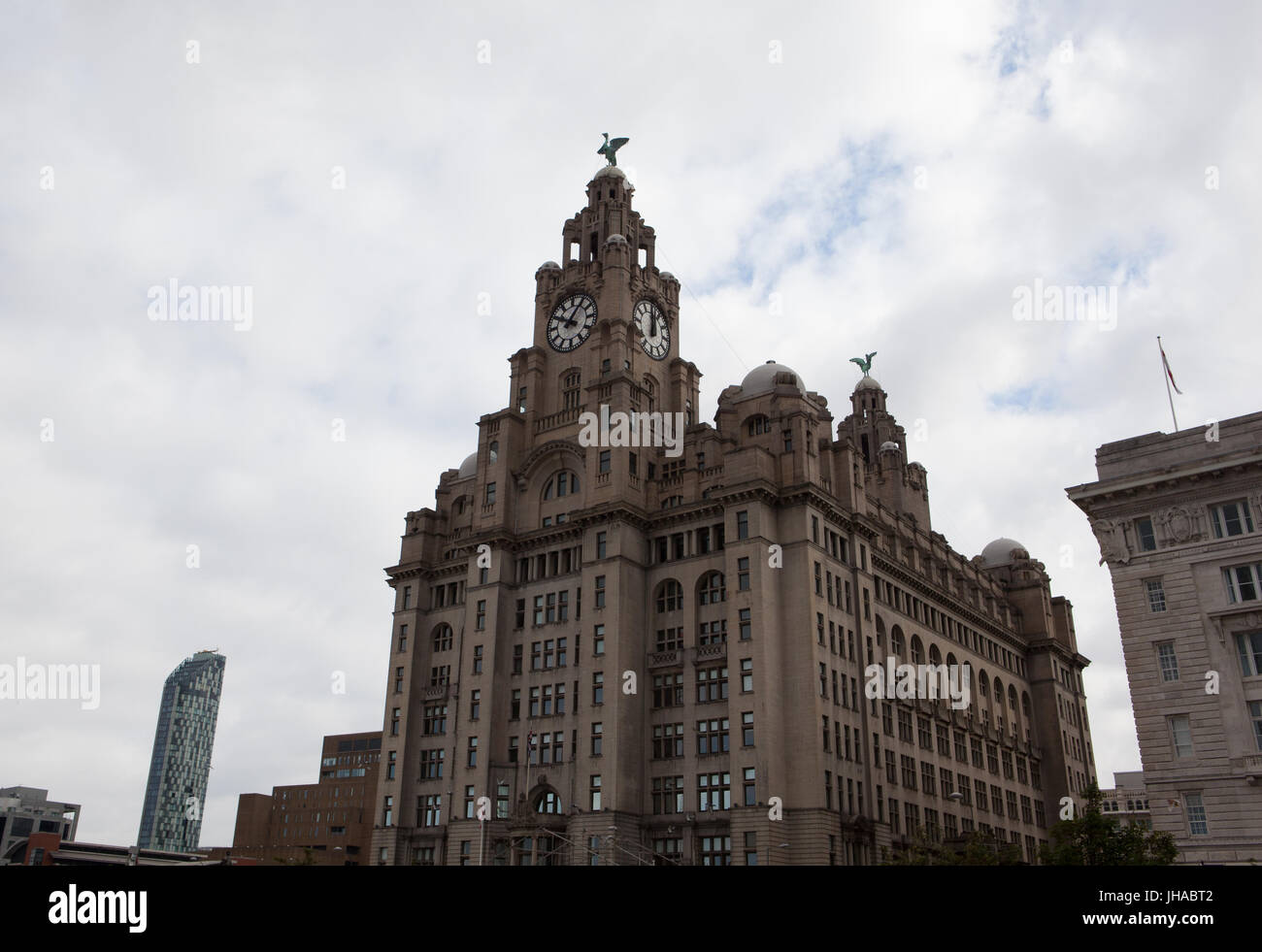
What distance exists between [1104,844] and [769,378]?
4726 cm

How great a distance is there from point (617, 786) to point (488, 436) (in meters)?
35.5

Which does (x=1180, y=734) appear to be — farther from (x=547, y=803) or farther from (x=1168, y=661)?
(x=547, y=803)

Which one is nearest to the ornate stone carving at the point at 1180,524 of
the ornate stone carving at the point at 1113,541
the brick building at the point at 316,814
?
the ornate stone carving at the point at 1113,541

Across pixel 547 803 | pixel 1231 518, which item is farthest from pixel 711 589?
pixel 1231 518

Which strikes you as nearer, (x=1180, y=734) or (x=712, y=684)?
(x=1180, y=734)

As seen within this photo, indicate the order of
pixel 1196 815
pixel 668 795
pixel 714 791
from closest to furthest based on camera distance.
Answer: pixel 1196 815 < pixel 714 791 < pixel 668 795

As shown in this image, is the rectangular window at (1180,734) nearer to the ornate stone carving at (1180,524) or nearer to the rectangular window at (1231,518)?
the ornate stone carving at (1180,524)

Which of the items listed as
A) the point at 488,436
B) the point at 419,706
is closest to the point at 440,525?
the point at 488,436

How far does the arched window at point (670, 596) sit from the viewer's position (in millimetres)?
81500

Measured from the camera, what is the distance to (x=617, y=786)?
74.6 metres

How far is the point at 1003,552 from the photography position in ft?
420

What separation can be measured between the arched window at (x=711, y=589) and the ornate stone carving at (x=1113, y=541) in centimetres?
2922
